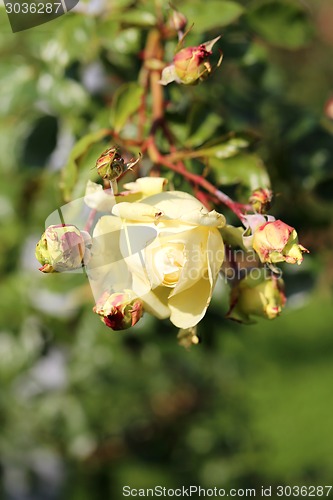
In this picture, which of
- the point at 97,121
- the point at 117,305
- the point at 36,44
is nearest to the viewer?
the point at 117,305

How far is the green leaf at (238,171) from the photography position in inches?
27.1

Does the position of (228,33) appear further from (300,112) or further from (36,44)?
(36,44)

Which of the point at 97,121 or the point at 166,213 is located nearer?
the point at 166,213

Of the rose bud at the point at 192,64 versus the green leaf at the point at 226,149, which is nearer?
the rose bud at the point at 192,64

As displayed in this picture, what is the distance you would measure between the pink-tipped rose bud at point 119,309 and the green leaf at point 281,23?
1.74 feet

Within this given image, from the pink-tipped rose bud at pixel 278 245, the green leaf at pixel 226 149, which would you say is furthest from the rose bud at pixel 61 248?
the green leaf at pixel 226 149

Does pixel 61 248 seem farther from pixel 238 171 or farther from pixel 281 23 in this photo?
pixel 281 23

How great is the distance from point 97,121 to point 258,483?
1.29 meters

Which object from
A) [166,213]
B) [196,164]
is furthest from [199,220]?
[196,164]

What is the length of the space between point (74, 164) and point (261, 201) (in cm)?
20

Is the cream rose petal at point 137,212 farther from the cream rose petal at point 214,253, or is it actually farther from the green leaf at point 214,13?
the green leaf at point 214,13

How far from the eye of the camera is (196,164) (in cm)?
69

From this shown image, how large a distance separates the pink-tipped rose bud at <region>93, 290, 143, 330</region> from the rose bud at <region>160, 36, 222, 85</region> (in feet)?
0.66

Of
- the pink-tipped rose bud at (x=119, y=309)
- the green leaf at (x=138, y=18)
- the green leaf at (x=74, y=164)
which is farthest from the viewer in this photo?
the green leaf at (x=138, y=18)
